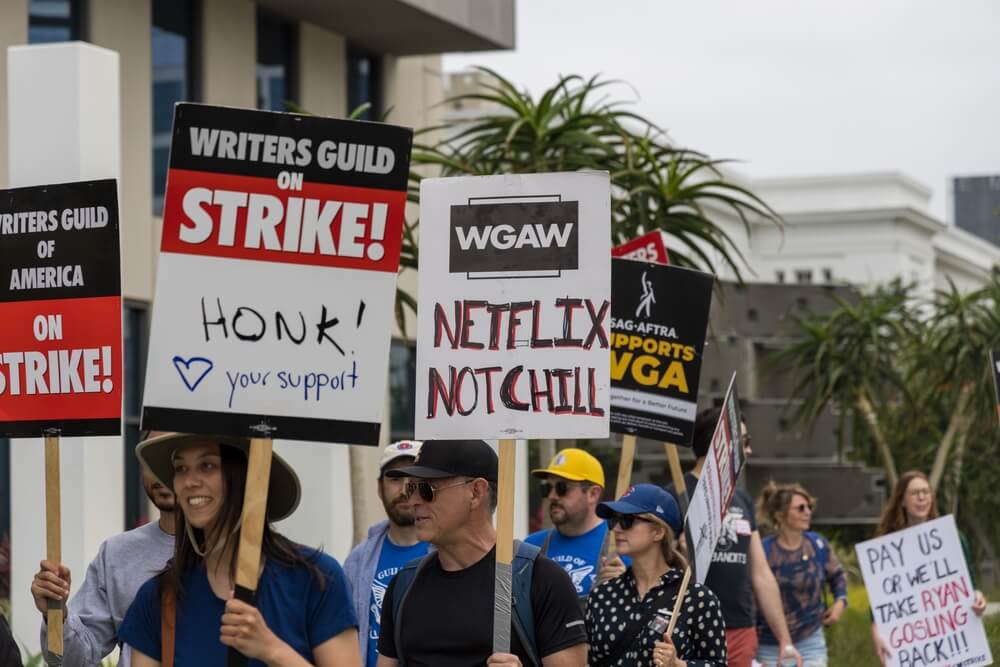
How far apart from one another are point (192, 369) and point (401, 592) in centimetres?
110

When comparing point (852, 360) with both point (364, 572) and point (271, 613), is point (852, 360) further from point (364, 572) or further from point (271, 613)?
point (271, 613)

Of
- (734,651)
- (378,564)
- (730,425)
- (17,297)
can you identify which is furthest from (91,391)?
(734,651)

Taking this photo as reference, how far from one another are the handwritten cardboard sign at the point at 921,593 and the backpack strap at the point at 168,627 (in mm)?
7057

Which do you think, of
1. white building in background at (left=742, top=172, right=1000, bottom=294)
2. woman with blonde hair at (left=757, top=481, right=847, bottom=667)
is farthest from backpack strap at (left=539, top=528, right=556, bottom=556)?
white building in background at (left=742, top=172, right=1000, bottom=294)

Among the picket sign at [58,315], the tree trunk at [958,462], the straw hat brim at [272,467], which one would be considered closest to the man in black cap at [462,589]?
the straw hat brim at [272,467]

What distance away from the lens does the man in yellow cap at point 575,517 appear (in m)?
8.36

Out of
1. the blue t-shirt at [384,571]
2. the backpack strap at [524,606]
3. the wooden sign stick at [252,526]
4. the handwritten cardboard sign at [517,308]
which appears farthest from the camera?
the blue t-shirt at [384,571]

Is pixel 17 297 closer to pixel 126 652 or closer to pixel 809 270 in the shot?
pixel 126 652

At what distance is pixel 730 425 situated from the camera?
774 centimetres

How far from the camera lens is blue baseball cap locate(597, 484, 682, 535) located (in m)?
6.98

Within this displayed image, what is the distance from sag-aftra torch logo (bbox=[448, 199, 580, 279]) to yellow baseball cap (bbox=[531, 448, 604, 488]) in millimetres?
2471

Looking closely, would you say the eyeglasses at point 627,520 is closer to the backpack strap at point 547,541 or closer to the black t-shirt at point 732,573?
the backpack strap at point 547,541

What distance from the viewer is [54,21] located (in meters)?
19.9

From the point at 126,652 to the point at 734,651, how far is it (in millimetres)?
4435
